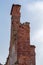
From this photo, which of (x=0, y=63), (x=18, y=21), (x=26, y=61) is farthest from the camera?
(x=0, y=63)

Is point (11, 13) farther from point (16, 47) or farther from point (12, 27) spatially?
point (16, 47)

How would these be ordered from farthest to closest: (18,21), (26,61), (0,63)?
(0,63) < (18,21) < (26,61)

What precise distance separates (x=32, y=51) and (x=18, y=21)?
107 inches

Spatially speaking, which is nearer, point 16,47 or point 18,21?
point 16,47

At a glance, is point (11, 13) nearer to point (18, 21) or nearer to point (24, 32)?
point (18, 21)

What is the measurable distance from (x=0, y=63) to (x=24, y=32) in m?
8.63

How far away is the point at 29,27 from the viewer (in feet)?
49.1

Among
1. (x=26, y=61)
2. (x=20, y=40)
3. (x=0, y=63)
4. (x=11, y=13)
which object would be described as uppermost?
(x=11, y=13)

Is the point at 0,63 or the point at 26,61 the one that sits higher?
the point at 26,61

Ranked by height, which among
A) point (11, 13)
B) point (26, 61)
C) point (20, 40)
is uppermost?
point (11, 13)

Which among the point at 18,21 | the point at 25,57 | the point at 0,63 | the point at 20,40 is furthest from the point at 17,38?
the point at 0,63

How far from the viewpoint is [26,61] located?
46.5 feet

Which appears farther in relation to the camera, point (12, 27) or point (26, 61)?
point (12, 27)

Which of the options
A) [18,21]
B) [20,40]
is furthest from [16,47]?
[18,21]
